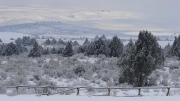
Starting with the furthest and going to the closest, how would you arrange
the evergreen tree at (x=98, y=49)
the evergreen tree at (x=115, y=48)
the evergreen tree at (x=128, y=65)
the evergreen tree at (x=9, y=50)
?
the evergreen tree at (x=9, y=50)
the evergreen tree at (x=115, y=48)
the evergreen tree at (x=98, y=49)
the evergreen tree at (x=128, y=65)

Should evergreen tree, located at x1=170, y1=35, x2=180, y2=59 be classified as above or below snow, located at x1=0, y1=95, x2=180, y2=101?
above

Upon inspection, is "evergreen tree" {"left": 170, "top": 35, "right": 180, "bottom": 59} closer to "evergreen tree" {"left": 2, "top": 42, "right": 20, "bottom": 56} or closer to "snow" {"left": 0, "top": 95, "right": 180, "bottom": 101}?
"evergreen tree" {"left": 2, "top": 42, "right": 20, "bottom": 56}

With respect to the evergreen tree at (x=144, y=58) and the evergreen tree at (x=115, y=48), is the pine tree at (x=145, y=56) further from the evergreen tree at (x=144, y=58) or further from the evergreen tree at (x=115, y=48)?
the evergreen tree at (x=115, y=48)

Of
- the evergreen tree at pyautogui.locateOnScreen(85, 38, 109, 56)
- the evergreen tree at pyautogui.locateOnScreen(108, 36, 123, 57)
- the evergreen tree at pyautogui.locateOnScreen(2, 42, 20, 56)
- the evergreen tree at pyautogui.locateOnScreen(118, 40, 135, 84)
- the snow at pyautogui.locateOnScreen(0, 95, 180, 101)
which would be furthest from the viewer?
the evergreen tree at pyautogui.locateOnScreen(2, 42, 20, 56)

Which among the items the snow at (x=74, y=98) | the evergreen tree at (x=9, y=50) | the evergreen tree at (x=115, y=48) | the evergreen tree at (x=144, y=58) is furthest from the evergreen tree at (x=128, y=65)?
the evergreen tree at (x=9, y=50)

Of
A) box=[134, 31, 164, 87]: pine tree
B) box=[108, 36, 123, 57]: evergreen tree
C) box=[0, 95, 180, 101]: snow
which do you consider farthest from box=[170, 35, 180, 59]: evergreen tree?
box=[0, 95, 180, 101]: snow

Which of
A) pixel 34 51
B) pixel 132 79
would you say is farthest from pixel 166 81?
pixel 34 51

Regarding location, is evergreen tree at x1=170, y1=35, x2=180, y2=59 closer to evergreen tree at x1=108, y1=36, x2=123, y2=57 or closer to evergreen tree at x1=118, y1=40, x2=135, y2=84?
evergreen tree at x1=108, y1=36, x2=123, y2=57

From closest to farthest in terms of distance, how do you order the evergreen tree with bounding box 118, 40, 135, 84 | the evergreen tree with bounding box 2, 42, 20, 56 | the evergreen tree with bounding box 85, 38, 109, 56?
the evergreen tree with bounding box 118, 40, 135, 84 → the evergreen tree with bounding box 85, 38, 109, 56 → the evergreen tree with bounding box 2, 42, 20, 56

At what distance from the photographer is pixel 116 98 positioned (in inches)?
651

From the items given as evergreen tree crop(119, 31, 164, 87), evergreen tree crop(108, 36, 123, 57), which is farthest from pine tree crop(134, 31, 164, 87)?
evergreen tree crop(108, 36, 123, 57)

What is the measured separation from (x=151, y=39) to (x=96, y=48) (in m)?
23.1

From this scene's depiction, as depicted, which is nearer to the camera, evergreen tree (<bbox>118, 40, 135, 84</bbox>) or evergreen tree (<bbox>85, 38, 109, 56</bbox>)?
evergreen tree (<bbox>118, 40, 135, 84</bbox>)

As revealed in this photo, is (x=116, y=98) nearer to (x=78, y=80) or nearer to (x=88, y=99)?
(x=88, y=99)
